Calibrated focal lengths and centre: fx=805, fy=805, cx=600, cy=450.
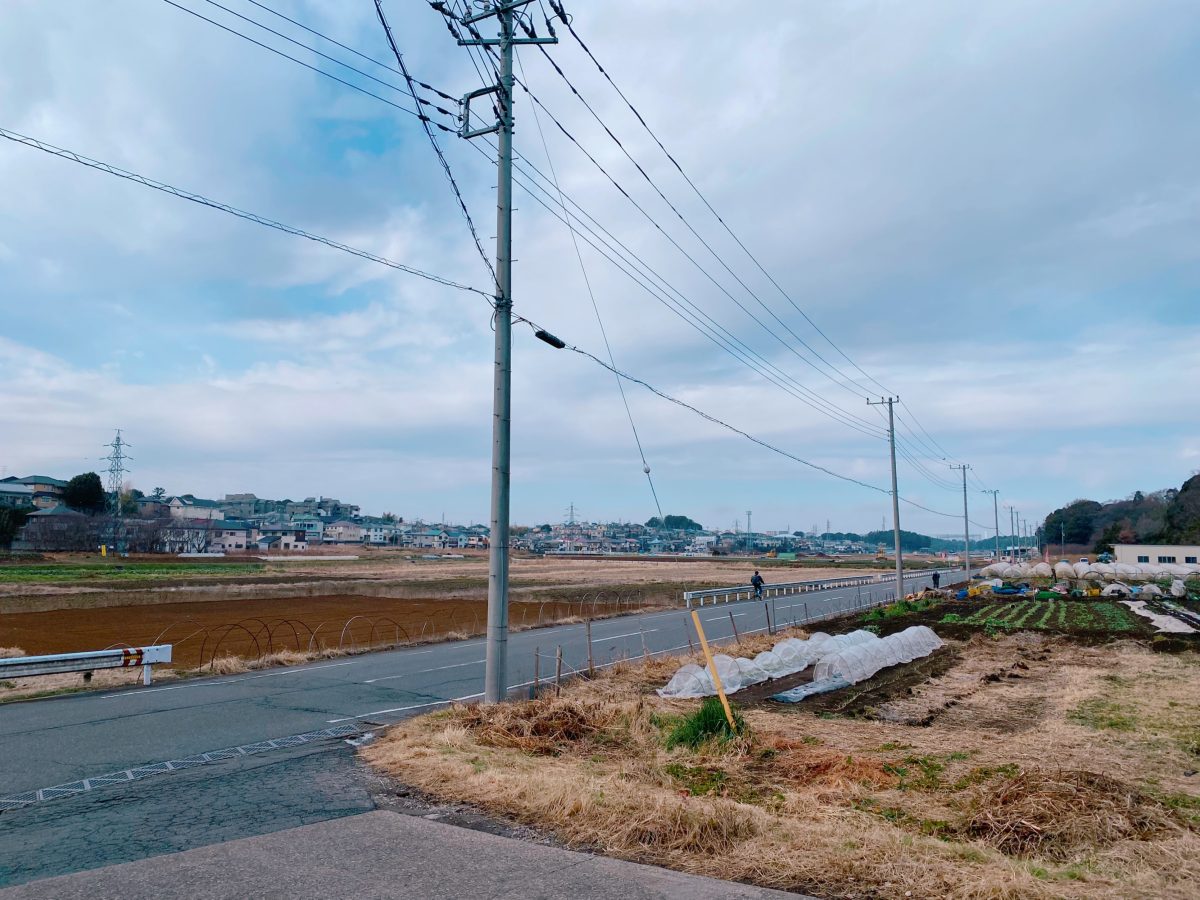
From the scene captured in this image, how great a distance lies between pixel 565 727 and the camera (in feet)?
34.0

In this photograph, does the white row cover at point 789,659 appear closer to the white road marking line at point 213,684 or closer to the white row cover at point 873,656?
the white row cover at point 873,656

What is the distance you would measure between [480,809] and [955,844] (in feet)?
13.4

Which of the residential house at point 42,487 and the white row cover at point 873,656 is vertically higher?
the residential house at point 42,487

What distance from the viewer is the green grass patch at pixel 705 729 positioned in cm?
942

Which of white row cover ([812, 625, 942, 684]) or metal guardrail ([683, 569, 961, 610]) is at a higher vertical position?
white row cover ([812, 625, 942, 684])

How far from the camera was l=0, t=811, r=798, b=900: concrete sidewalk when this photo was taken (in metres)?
5.48

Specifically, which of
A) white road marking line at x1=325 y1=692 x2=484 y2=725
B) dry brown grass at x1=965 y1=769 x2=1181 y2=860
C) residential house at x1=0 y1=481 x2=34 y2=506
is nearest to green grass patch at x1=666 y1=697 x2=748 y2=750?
dry brown grass at x1=965 y1=769 x2=1181 y2=860

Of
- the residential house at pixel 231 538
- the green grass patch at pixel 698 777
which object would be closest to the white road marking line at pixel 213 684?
the green grass patch at pixel 698 777

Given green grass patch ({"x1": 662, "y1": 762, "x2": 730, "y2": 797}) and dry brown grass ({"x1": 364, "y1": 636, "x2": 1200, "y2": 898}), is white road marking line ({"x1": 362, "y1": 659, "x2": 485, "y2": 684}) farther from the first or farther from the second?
green grass patch ({"x1": 662, "y1": 762, "x2": 730, "y2": 797})

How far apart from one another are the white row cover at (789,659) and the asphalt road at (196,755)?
9.80 feet

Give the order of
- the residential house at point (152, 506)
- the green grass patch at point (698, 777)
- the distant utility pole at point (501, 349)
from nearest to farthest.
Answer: the green grass patch at point (698, 777) → the distant utility pole at point (501, 349) → the residential house at point (152, 506)

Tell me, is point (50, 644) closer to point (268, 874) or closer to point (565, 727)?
point (565, 727)

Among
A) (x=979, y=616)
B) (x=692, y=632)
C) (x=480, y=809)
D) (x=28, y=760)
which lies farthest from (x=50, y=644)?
(x=979, y=616)

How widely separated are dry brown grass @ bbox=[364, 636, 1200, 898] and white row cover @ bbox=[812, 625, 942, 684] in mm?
2854
